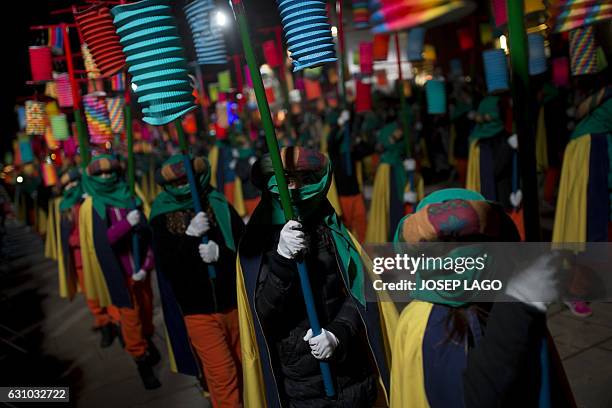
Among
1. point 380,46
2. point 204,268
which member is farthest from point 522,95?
point 380,46

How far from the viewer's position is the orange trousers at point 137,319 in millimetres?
4637

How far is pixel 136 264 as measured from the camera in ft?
15.6

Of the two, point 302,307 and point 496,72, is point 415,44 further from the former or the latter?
point 302,307

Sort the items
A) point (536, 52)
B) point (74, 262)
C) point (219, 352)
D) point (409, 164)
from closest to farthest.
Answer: point (219, 352) < point (536, 52) < point (409, 164) < point (74, 262)

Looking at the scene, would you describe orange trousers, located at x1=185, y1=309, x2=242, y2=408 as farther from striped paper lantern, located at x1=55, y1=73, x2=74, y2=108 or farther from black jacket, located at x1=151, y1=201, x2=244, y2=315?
striped paper lantern, located at x1=55, y1=73, x2=74, y2=108

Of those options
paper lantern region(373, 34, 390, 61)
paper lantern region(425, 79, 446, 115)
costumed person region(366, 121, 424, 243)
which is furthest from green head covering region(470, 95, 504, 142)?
paper lantern region(373, 34, 390, 61)

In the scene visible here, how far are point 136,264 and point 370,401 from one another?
2995 millimetres

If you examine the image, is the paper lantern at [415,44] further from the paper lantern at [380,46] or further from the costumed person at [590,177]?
the costumed person at [590,177]

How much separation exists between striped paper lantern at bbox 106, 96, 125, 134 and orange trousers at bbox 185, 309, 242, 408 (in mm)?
2340

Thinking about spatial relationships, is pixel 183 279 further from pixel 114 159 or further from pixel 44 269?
pixel 44 269

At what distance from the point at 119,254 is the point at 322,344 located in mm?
3318

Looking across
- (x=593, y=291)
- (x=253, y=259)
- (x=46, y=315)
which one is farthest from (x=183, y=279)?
(x=46, y=315)

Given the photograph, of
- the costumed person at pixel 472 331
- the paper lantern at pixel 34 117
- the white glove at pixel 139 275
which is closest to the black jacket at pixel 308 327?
the costumed person at pixel 472 331

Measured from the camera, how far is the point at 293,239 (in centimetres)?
215
